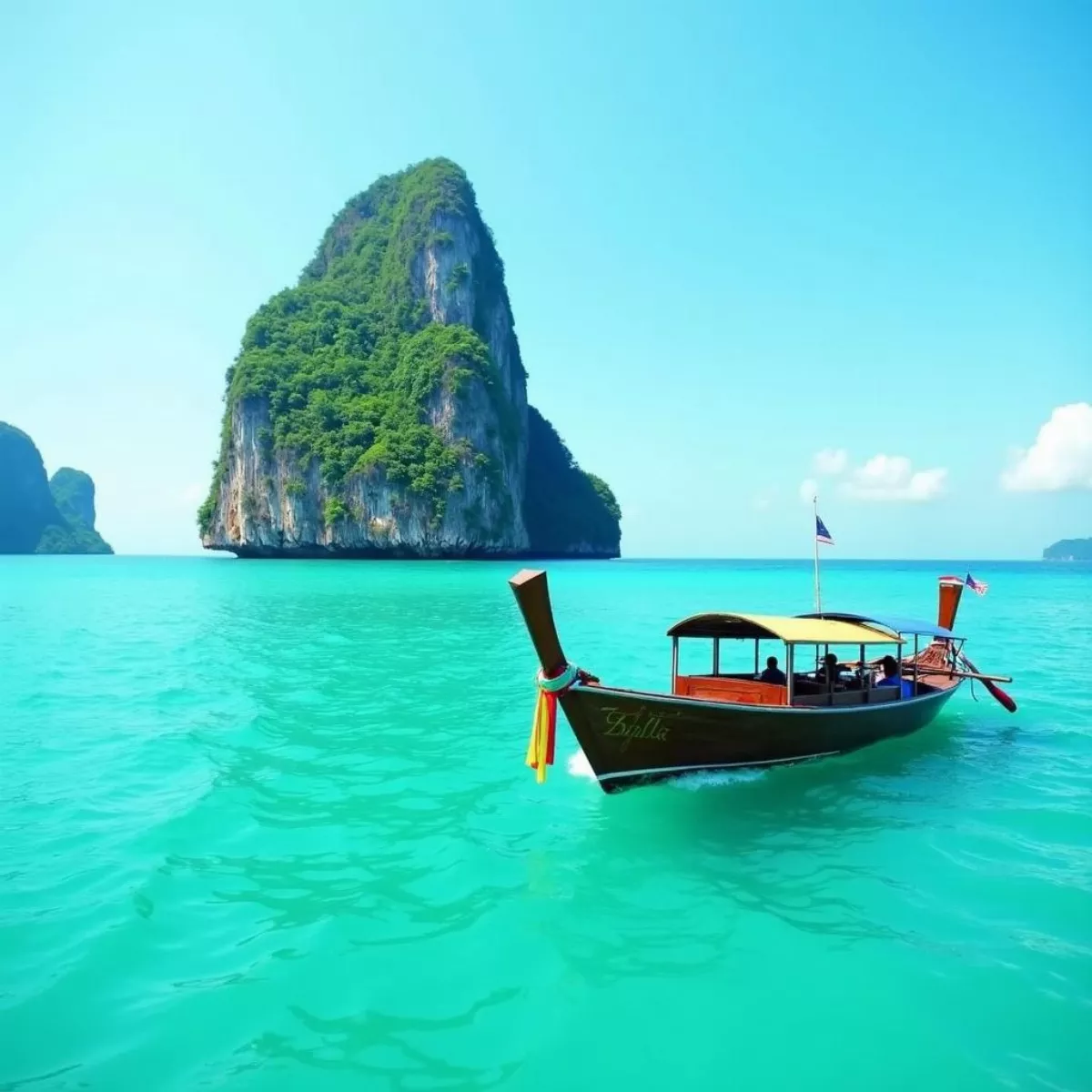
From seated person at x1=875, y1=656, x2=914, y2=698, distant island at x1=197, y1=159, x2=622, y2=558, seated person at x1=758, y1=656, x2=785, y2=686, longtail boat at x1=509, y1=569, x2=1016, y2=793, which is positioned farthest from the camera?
distant island at x1=197, y1=159, x2=622, y2=558

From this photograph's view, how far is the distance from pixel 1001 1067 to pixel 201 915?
201 inches

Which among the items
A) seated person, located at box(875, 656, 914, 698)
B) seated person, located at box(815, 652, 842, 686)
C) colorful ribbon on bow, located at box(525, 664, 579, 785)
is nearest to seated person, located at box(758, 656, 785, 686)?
seated person, located at box(815, 652, 842, 686)

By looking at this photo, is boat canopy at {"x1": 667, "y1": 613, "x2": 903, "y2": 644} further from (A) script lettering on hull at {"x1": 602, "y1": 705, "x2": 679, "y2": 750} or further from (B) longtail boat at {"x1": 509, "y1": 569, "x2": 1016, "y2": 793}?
(A) script lettering on hull at {"x1": 602, "y1": 705, "x2": 679, "y2": 750}

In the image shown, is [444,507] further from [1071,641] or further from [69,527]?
[69,527]

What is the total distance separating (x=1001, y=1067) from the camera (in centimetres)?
384

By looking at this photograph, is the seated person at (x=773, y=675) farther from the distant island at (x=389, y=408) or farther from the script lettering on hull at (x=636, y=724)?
the distant island at (x=389, y=408)

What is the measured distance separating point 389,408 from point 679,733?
73184 mm

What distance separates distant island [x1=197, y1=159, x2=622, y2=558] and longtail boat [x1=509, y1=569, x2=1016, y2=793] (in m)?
61.8

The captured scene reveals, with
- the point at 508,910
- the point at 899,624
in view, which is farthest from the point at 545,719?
the point at 899,624

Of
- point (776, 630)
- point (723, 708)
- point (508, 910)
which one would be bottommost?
point (508, 910)

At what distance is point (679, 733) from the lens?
24.1 feet

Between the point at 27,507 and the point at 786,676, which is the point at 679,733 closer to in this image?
the point at 786,676

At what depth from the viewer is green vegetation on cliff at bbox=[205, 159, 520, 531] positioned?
71.6 meters

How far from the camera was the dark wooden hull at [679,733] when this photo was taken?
22.9 ft
